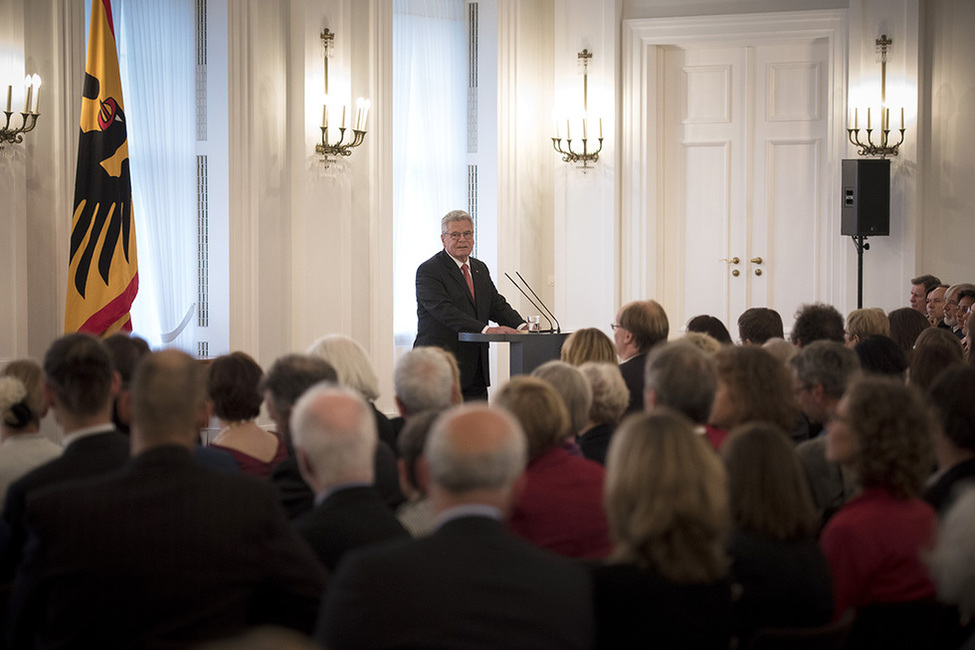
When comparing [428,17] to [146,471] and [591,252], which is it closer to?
[591,252]

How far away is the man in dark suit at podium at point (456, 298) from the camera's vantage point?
681 centimetres

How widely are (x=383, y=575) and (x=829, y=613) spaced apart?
3.40 feet

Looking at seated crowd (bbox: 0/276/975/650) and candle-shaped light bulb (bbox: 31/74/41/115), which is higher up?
candle-shaped light bulb (bbox: 31/74/41/115)

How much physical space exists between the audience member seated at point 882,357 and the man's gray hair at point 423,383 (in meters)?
1.83

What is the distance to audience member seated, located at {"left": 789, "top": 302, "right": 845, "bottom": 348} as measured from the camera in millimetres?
5160

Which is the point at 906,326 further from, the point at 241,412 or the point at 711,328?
the point at 241,412

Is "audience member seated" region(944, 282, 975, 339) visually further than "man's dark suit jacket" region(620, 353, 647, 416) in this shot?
Yes

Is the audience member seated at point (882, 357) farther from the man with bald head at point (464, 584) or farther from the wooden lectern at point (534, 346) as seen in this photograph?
the man with bald head at point (464, 584)

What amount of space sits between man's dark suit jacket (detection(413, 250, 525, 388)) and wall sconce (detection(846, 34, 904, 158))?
3316 millimetres

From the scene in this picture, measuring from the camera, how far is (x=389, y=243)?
8.34 m

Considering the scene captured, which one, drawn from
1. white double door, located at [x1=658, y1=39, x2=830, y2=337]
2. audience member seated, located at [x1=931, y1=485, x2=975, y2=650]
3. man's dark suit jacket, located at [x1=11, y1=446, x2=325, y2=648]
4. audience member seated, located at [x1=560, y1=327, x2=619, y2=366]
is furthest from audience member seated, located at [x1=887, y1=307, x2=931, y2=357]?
man's dark suit jacket, located at [x1=11, y1=446, x2=325, y2=648]

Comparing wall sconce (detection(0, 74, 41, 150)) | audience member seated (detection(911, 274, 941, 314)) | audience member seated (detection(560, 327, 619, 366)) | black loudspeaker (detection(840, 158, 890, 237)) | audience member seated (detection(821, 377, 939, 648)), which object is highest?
wall sconce (detection(0, 74, 41, 150))

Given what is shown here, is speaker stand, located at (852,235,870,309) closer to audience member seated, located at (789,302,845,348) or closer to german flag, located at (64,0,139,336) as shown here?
audience member seated, located at (789,302,845,348)

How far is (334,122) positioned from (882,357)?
469cm
